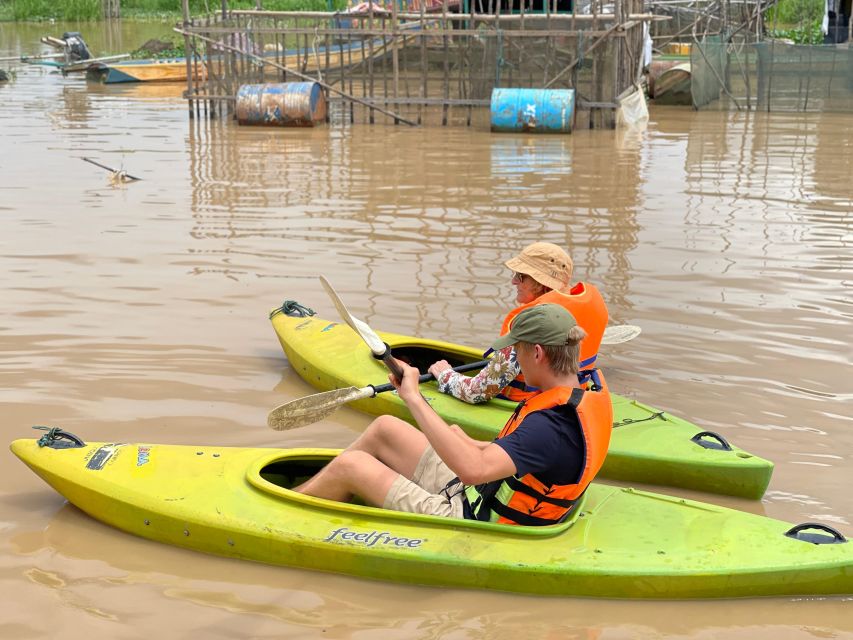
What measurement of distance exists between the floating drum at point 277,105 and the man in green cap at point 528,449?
13881 mm

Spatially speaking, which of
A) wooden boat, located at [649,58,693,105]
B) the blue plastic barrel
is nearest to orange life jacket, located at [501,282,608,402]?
the blue plastic barrel

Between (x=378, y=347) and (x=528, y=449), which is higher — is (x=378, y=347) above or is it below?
above

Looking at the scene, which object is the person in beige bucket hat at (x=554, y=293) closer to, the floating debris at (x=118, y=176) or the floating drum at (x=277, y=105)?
the floating debris at (x=118, y=176)

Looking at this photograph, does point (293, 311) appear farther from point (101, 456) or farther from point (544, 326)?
point (544, 326)

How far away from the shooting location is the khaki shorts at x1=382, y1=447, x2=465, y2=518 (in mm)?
4172

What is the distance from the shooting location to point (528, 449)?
3695 mm

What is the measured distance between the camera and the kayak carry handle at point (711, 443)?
5.00 m

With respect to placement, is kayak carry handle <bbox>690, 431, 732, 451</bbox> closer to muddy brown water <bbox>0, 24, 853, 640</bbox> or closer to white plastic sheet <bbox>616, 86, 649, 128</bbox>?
muddy brown water <bbox>0, 24, 853, 640</bbox>

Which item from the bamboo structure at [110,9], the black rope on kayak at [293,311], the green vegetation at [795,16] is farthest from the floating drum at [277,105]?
the bamboo structure at [110,9]

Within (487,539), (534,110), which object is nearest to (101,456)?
(487,539)

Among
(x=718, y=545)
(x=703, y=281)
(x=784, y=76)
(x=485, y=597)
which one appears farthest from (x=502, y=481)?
(x=784, y=76)

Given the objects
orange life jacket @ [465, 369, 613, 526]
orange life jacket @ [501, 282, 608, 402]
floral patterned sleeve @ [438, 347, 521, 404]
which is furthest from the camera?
floral patterned sleeve @ [438, 347, 521, 404]

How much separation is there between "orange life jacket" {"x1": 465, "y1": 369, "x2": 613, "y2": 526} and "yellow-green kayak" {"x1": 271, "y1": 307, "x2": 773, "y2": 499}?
1.04 m

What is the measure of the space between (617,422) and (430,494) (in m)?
1.41
